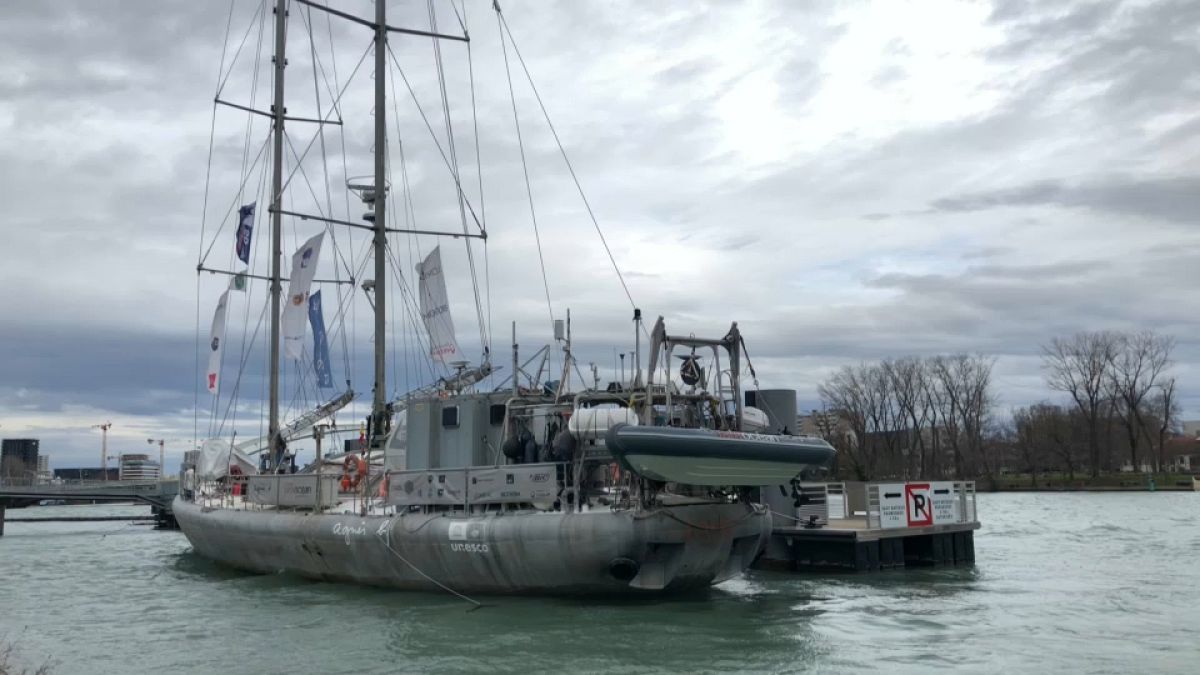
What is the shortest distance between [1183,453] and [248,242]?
457ft

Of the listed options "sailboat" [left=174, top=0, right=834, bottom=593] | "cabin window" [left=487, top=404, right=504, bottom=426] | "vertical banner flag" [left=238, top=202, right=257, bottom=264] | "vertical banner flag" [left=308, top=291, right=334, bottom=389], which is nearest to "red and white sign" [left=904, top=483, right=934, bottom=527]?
"sailboat" [left=174, top=0, right=834, bottom=593]

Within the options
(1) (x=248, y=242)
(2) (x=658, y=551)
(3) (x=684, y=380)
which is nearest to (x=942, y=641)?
(2) (x=658, y=551)

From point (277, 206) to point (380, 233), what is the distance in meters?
12.7

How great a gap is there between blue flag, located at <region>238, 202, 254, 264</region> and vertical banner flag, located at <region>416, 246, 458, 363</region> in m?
13.0

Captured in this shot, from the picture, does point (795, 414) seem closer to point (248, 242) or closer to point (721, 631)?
point (721, 631)

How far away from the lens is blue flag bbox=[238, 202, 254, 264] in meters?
37.1

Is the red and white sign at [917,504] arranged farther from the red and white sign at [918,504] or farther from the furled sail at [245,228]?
the furled sail at [245,228]

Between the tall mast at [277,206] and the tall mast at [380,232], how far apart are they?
1009 centimetres

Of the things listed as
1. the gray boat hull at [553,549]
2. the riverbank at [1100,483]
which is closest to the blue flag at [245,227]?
the gray boat hull at [553,549]

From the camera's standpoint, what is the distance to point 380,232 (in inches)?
1101

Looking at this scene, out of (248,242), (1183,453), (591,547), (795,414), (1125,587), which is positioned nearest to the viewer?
(591,547)

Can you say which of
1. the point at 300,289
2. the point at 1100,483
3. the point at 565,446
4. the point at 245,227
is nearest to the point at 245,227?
the point at 245,227

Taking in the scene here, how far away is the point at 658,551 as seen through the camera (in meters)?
18.3

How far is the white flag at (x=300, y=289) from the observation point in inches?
1267
